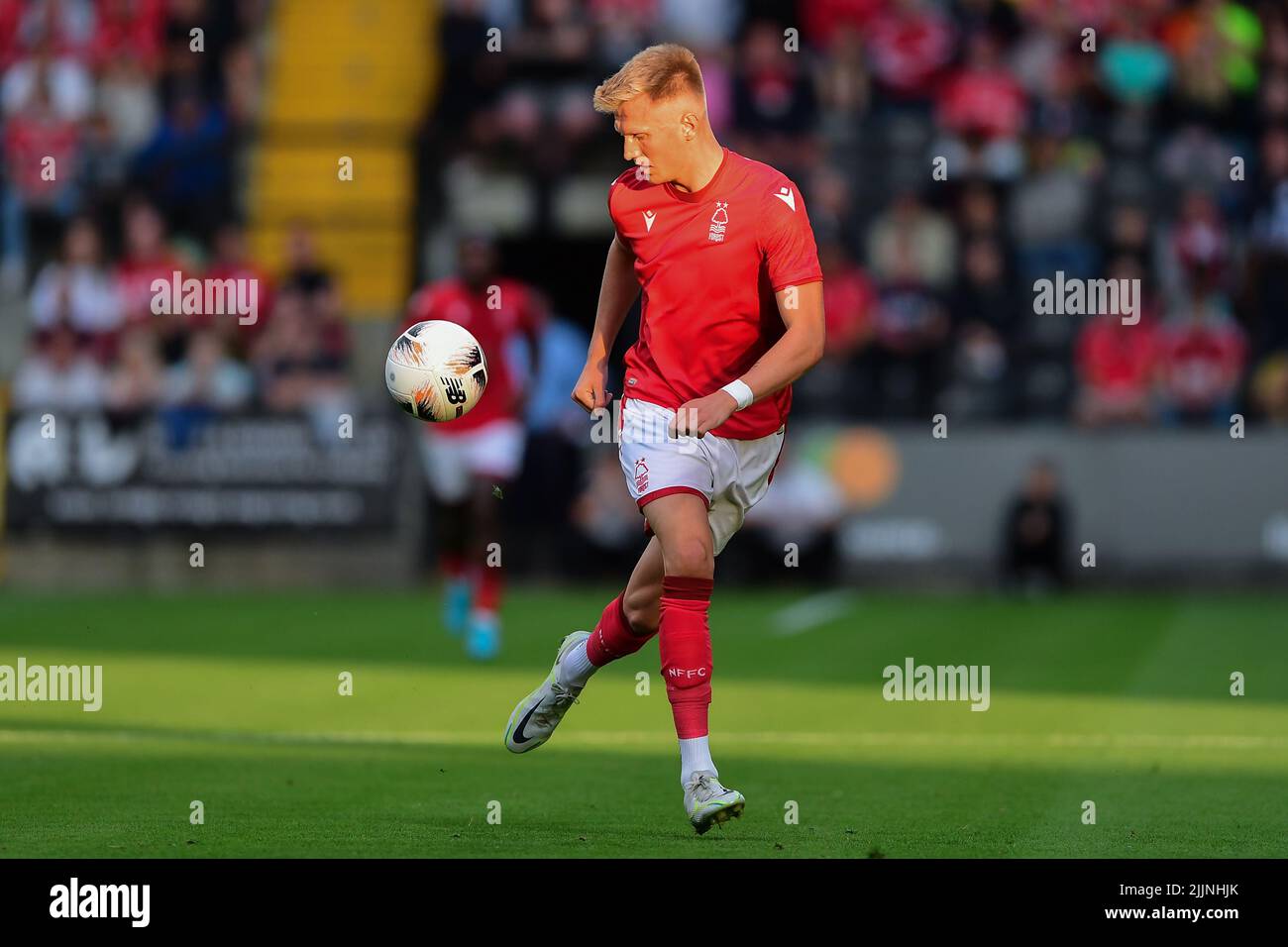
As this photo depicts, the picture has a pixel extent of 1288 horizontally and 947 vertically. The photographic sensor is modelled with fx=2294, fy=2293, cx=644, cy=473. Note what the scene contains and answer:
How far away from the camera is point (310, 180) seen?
25.9m

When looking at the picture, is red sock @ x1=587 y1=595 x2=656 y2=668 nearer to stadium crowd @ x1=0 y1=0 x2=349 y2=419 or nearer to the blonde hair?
the blonde hair

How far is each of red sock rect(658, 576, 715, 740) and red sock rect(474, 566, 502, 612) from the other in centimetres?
704

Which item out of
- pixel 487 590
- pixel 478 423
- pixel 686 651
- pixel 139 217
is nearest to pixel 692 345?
pixel 686 651

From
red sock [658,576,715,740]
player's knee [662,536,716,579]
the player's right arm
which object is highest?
the player's right arm

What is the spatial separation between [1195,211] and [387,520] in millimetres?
8513

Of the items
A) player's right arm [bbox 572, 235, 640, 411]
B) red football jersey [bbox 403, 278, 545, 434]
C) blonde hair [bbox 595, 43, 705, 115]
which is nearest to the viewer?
blonde hair [bbox 595, 43, 705, 115]

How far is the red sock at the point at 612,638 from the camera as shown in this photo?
26.7 feet

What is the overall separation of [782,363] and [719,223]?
0.63 m

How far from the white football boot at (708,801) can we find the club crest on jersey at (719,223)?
1826 mm

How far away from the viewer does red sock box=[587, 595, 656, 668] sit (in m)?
8.12

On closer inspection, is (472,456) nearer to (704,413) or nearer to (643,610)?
(643,610)

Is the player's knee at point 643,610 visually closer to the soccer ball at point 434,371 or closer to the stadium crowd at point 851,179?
the soccer ball at point 434,371

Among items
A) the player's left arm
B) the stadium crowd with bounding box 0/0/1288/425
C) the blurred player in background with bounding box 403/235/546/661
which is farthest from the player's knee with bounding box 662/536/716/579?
the stadium crowd with bounding box 0/0/1288/425
